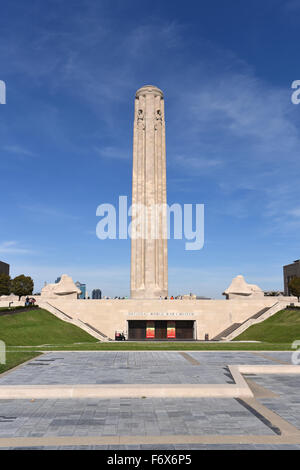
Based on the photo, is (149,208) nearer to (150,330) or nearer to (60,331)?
(150,330)

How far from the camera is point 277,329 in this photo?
157 feet

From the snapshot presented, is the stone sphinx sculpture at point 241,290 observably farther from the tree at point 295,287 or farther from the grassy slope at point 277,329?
the grassy slope at point 277,329

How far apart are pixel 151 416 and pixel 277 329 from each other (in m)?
41.8

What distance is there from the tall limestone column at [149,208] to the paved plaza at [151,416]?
56.3 m

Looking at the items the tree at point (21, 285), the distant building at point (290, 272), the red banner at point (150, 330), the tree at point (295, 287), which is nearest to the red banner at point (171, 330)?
the red banner at point (150, 330)

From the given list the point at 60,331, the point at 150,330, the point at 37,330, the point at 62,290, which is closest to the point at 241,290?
the point at 150,330

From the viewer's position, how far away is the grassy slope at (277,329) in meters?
43.2

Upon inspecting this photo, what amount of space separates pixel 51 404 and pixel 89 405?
3.81 ft

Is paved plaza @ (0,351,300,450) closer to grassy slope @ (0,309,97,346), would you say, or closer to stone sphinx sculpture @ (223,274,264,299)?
grassy slope @ (0,309,97,346)

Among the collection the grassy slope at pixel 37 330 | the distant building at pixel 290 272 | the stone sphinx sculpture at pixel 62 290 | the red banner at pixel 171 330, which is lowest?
the red banner at pixel 171 330

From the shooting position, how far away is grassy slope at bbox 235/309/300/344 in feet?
142

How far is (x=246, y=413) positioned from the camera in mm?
10156

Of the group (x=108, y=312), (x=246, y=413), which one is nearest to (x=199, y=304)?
(x=108, y=312)

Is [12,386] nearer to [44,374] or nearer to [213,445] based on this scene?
[44,374]
